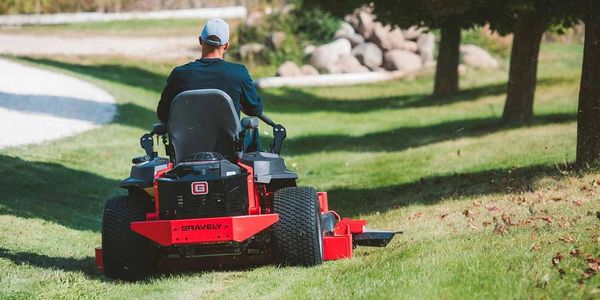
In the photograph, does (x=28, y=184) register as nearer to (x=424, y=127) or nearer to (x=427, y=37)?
(x=424, y=127)

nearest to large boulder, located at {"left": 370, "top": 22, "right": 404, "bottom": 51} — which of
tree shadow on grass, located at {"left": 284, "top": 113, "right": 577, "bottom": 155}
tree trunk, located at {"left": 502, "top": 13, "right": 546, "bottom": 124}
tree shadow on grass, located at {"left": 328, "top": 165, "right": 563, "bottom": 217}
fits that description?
tree shadow on grass, located at {"left": 284, "top": 113, "right": 577, "bottom": 155}

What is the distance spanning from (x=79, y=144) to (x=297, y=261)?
1252 centimetres

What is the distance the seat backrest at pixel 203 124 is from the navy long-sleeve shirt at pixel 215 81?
24cm

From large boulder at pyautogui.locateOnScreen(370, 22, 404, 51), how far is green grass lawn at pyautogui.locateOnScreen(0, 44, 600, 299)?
34.2 ft

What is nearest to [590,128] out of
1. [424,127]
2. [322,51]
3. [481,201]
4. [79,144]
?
[481,201]

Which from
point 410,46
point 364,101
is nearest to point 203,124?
point 364,101

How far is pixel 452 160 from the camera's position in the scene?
18172 millimetres

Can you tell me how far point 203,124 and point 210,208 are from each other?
596mm

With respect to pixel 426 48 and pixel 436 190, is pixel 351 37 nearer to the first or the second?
pixel 426 48

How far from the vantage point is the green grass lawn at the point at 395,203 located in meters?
7.39

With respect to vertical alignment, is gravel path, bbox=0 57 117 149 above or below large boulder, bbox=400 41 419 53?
below

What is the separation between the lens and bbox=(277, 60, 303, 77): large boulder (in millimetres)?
38625

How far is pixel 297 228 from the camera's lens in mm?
8500

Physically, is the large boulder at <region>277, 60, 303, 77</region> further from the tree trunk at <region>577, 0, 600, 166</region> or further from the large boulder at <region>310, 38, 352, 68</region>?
the tree trunk at <region>577, 0, 600, 166</region>
